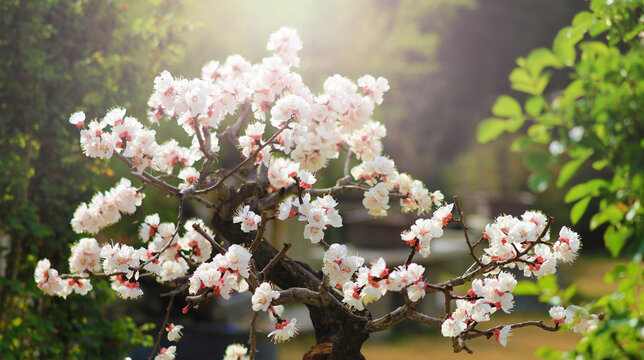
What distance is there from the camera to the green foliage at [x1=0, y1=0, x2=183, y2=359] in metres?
3.98

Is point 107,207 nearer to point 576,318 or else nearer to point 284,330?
point 284,330

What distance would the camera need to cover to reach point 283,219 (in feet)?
7.79

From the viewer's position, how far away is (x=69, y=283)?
2.84 m

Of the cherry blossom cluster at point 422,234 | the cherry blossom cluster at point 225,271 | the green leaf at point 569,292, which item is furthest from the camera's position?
the cherry blossom cluster at point 422,234

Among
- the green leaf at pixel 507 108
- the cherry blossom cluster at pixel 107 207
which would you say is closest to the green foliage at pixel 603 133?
the green leaf at pixel 507 108

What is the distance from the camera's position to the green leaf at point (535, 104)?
1.87 meters

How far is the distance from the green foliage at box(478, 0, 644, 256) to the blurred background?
3185 millimetres

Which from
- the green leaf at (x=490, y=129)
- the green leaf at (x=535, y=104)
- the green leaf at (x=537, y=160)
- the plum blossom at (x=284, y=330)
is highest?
the green leaf at (x=535, y=104)

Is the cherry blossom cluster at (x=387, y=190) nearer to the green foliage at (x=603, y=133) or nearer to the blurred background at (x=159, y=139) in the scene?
the green foliage at (x=603, y=133)

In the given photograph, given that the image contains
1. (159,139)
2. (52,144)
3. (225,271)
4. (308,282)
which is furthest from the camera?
(159,139)

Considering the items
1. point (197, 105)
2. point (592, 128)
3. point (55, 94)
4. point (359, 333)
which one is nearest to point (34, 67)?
point (55, 94)

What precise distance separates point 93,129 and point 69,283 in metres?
0.80

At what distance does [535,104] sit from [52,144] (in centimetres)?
341

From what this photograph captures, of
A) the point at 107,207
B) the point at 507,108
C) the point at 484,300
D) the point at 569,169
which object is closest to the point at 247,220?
the point at 107,207
